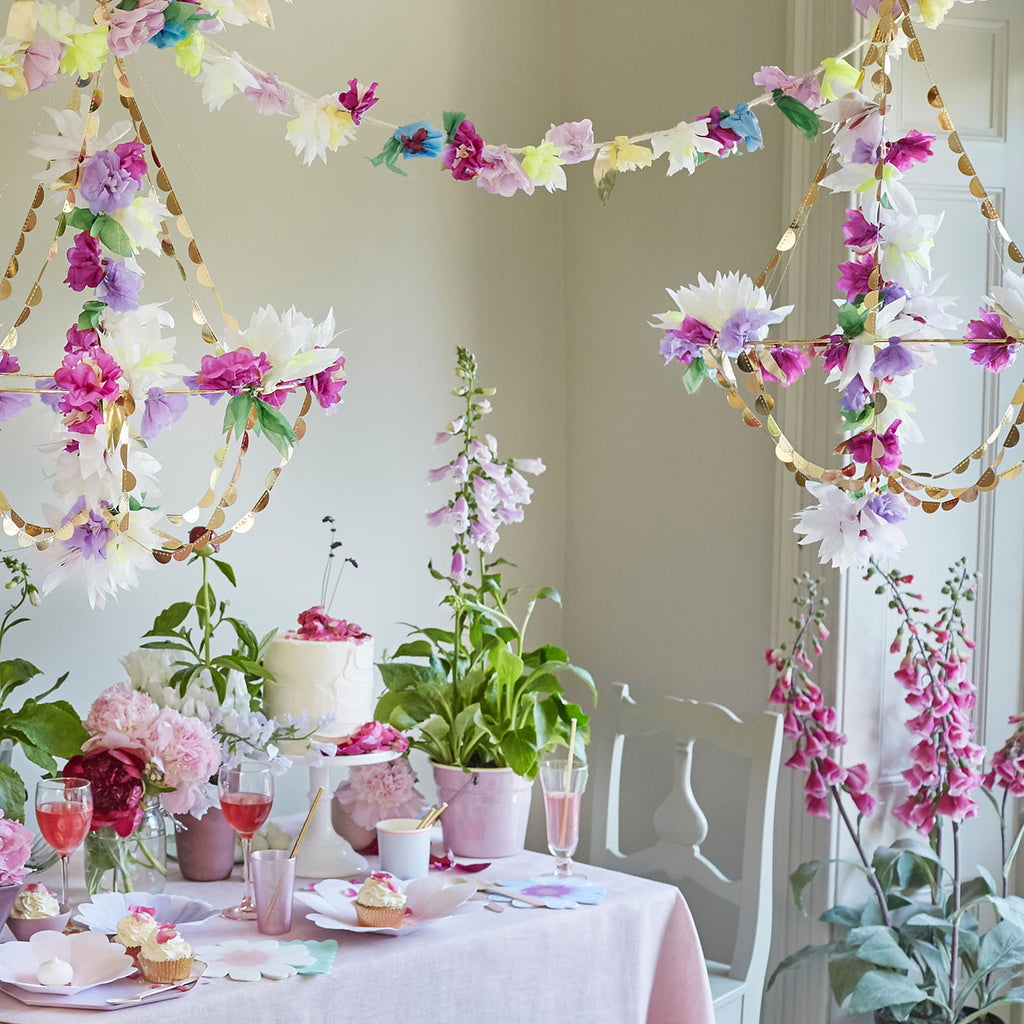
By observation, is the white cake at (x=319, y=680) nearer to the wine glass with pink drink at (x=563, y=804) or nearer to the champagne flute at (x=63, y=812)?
the wine glass with pink drink at (x=563, y=804)

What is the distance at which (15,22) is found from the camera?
119 centimetres

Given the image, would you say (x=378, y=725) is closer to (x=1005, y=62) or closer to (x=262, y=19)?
(x=262, y=19)

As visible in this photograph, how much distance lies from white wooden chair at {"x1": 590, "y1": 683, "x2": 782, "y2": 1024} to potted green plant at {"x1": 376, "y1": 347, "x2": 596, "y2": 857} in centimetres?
34

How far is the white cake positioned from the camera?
80.8 inches

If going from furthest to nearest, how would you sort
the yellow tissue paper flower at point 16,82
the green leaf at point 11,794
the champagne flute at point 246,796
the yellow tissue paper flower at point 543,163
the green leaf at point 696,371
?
1. the green leaf at point 11,794
2. the champagne flute at point 246,796
3. the yellow tissue paper flower at point 543,163
4. the green leaf at point 696,371
5. the yellow tissue paper flower at point 16,82

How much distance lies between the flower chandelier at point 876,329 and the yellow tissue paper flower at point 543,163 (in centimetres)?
37

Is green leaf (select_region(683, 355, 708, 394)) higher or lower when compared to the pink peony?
higher

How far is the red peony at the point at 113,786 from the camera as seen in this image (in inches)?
68.6

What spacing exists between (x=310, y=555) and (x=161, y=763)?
3.03 ft

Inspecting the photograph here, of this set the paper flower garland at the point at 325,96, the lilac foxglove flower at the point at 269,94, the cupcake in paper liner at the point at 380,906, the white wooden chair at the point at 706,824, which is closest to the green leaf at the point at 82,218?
the paper flower garland at the point at 325,96

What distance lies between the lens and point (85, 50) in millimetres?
1218

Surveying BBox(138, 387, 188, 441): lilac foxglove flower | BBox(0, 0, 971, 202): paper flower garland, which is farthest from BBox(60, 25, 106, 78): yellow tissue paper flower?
BBox(138, 387, 188, 441): lilac foxglove flower

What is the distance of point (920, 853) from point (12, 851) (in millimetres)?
1690

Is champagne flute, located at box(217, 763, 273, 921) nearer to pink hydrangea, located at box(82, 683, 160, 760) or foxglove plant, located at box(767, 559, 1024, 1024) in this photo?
pink hydrangea, located at box(82, 683, 160, 760)
